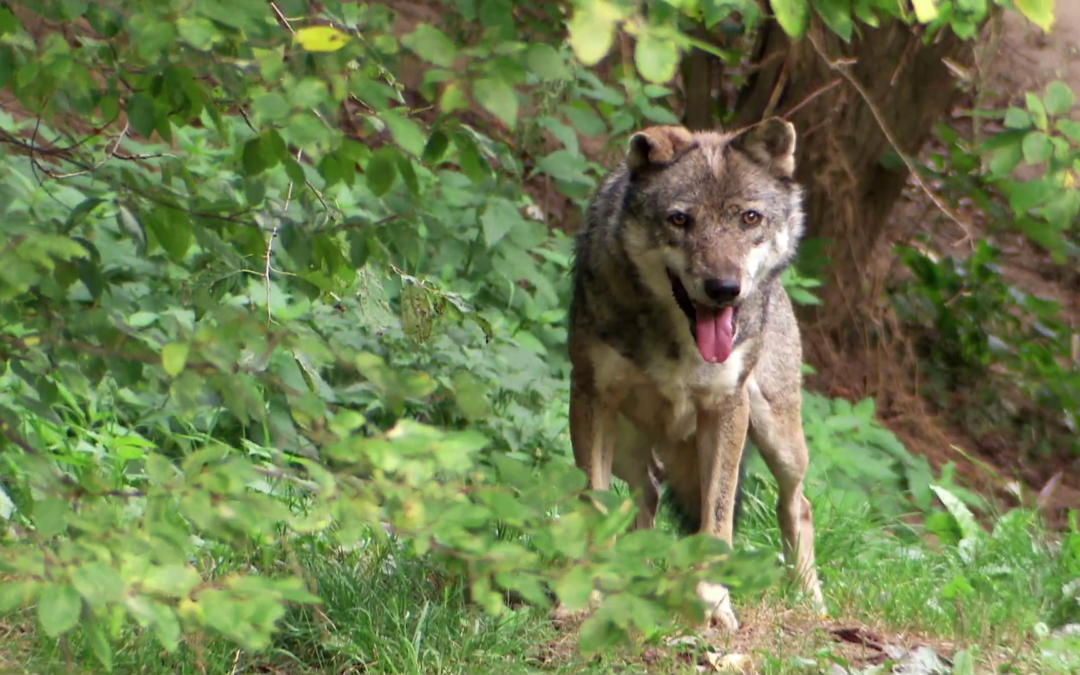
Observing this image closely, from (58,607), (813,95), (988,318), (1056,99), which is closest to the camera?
(58,607)

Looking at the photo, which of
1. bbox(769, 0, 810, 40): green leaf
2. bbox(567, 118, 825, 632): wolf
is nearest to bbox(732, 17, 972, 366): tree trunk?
bbox(567, 118, 825, 632): wolf

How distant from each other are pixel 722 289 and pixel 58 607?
268cm

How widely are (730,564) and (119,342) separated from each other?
1274mm

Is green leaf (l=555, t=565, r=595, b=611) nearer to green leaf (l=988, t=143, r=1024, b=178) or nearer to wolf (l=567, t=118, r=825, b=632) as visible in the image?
wolf (l=567, t=118, r=825, b=632)

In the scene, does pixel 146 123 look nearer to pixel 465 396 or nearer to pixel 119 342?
pixel 119 342

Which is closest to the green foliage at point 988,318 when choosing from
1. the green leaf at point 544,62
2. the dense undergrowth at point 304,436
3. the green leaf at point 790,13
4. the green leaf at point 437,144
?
the dense undergrowth at point 304,436

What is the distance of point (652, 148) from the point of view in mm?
4746

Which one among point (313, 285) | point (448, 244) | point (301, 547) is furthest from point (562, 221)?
point (313, 285)

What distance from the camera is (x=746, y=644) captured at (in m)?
4.15

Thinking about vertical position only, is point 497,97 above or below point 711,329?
above

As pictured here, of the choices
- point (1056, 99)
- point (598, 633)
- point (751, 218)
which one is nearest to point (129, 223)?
point (598, 633)

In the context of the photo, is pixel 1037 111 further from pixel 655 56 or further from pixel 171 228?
pixel 171 228

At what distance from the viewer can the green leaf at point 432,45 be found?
229 cm

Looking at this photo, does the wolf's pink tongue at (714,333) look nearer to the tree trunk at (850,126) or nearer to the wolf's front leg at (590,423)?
the wolf's front leg at (590,423)
